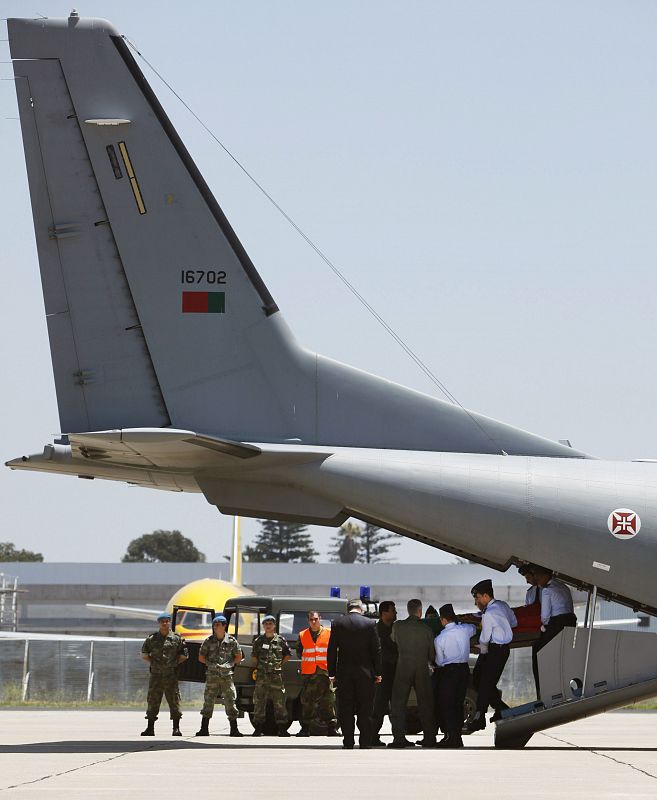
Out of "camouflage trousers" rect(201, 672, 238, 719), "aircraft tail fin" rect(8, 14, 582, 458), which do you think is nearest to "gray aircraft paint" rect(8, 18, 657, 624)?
"aircraft tail fin" rect(8, 14, 582, 458)

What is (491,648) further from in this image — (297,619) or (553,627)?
(297,619)

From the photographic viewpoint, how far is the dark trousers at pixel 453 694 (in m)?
14.7

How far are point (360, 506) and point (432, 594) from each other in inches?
2643

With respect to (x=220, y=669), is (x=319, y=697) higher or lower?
lower

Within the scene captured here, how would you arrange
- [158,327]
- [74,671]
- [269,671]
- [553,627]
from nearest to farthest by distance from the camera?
[553,627] < [158,327] < [269,671] < [74,671]

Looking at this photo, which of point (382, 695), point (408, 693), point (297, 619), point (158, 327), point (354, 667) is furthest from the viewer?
point (297, 619)

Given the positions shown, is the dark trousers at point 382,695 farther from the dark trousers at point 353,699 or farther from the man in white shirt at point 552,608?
the man in white shirt at point 552,608

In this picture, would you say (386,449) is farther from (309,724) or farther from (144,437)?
(309,724)

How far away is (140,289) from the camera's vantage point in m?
15.3

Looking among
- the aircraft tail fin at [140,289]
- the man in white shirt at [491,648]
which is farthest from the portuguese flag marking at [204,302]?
the man in white shirt at [491,648]

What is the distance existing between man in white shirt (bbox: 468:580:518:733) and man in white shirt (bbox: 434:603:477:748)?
0.79 ft

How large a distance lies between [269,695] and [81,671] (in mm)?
14071

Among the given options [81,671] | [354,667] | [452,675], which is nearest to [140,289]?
[354,667]

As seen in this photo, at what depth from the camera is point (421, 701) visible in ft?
49.5
